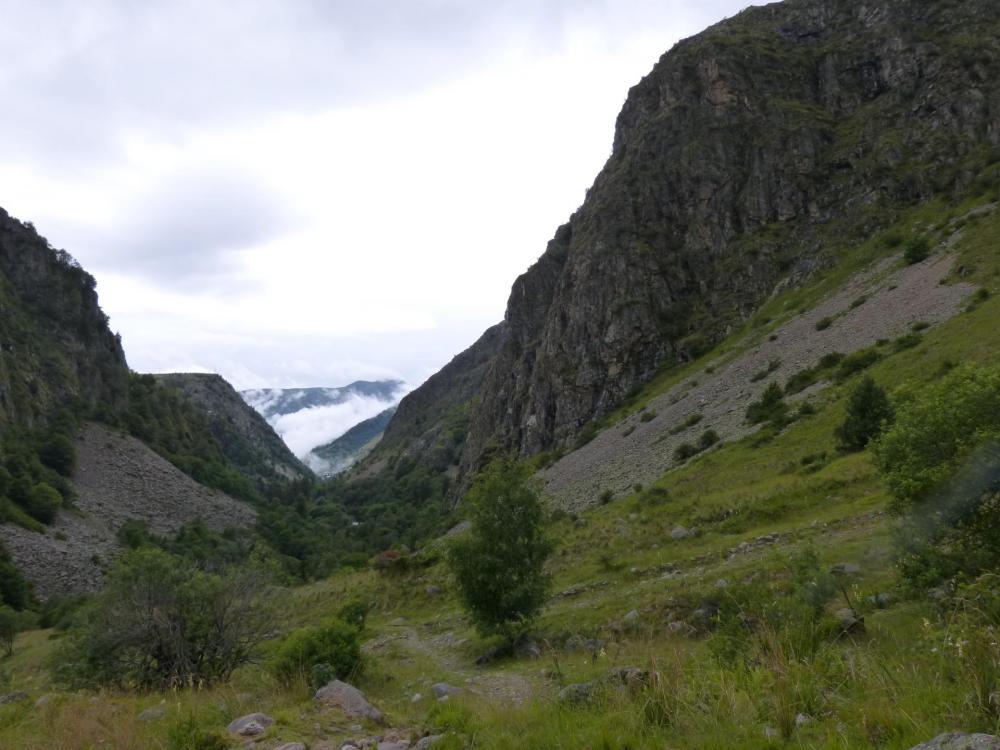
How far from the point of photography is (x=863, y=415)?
2684cm

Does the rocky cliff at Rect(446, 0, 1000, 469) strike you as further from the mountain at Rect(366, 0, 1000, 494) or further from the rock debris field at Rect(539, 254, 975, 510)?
the rock debris field at Rect(539, 254, 975, 510)

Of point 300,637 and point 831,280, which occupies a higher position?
point 831,280

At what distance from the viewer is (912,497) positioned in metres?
10.3

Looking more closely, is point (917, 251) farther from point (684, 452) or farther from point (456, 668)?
point (456, 668)

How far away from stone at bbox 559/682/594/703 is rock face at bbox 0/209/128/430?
4682 inches

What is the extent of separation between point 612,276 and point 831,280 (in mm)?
31709

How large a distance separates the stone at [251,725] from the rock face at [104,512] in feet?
236

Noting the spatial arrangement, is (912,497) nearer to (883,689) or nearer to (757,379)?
(883,689)

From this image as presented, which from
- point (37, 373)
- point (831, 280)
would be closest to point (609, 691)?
point (831, 280)

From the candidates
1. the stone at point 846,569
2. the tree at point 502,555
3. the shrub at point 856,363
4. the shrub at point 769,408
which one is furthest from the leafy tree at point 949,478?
the shrub at point 856,363

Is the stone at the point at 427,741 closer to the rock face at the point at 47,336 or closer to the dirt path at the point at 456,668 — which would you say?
the dirt path at the point at 456,668

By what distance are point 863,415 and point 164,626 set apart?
89.2 ft

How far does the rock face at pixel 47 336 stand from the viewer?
10488 cm

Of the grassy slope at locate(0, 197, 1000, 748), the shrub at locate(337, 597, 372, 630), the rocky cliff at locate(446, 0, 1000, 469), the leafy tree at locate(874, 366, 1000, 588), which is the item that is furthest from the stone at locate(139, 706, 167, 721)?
the rocky cliff at locate(446, 0, 1000, 469)
